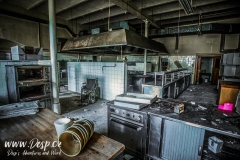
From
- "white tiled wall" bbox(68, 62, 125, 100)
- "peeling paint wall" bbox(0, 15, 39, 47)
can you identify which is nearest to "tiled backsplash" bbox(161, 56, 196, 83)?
"white tiled wall" bbox(68, 62, 125, 100)

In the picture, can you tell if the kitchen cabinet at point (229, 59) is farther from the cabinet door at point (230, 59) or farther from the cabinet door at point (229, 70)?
the cabinet door at point (229, 70)

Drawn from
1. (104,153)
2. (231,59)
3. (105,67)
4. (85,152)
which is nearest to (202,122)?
(104,153)

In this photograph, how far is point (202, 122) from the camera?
1494mm

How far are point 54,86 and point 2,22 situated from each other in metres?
4.12

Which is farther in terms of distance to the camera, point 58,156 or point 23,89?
point 23,89

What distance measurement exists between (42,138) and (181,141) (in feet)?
5.07

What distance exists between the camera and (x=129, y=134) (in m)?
1.94

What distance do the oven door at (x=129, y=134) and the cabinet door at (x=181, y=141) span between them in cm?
31

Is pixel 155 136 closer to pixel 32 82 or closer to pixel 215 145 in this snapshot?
pixel 215 145

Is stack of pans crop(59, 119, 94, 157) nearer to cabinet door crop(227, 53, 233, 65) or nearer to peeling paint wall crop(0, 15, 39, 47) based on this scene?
peeling paint wall crop(0, 15, 39, 47)

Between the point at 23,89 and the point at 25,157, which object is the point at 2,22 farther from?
the point at 25,157

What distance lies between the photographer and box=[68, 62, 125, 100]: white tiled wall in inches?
195

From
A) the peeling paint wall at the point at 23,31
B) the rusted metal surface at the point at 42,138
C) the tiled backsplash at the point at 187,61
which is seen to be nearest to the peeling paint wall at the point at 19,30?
the peeling paint wall at the point at 23,31

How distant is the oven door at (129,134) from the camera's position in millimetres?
1836
